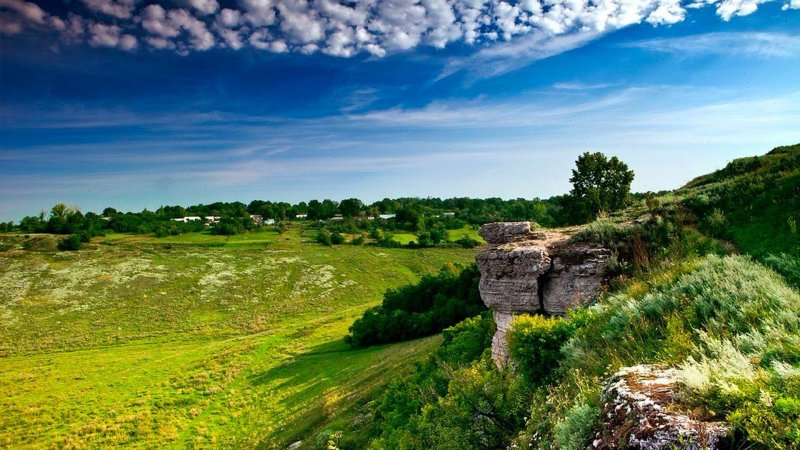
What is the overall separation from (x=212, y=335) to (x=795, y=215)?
233 feet

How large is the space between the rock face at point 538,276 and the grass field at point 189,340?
52.0 feet

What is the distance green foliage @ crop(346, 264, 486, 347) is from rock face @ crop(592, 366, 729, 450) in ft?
153

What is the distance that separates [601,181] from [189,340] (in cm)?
6631

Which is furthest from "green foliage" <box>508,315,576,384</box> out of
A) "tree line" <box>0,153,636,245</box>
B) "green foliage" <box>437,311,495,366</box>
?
"tree line" <box>0,153,636,245</box>

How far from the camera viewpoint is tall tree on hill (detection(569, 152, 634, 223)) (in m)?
52.5

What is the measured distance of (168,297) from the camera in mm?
81188

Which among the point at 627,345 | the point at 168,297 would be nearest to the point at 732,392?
the point at 627,345

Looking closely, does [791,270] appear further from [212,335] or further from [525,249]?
[212,335]

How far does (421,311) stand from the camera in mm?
61156

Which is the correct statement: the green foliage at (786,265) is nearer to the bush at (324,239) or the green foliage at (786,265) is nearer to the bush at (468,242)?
the bush at (468,242)

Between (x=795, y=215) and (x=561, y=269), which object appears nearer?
(x=795, y=215)

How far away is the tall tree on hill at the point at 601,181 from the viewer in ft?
172

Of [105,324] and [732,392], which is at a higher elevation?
[732,392]

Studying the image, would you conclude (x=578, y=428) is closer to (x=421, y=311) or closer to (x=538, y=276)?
(x=538, y=276)
